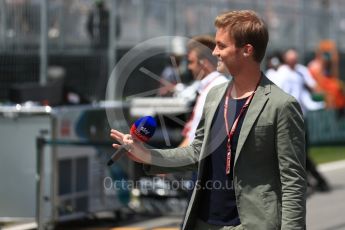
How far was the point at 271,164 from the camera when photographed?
13.3 ft

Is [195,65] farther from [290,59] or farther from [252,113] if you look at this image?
[290,59]

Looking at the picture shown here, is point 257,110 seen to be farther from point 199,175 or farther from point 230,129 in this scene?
point 199,175

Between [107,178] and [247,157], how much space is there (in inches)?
224

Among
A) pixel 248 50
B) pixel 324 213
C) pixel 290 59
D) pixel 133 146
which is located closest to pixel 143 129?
pixel 133 146

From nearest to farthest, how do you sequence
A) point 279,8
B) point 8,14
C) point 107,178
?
point 107,178, point 8,14, point 279,8

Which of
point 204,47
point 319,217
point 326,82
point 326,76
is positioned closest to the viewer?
point 204,47

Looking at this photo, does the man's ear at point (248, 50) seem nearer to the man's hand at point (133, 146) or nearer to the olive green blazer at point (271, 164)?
the olive green blazer at point (271, 164)

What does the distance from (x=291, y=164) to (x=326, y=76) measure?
20361mm

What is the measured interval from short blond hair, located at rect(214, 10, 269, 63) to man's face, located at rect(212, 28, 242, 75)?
0.02 meters

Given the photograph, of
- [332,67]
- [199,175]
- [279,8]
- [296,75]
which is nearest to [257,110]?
[199,175]

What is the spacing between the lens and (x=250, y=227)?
402 centimetres

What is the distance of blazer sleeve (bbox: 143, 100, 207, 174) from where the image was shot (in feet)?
14.1

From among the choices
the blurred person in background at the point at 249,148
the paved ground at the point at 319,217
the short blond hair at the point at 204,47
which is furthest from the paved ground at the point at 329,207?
the blurred person in background at the point at 249,148

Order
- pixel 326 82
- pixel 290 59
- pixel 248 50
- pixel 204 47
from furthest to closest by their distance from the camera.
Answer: pixel 326 82 < pixel 290 59 < pixel 204 47 < pixel 248 50
